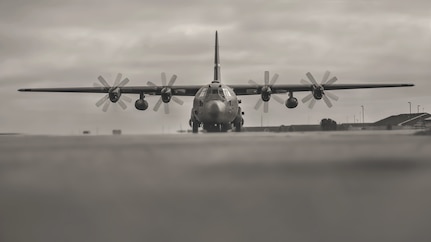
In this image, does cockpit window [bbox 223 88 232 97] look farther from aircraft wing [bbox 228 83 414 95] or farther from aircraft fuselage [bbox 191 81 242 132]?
aircraft wing [bbox 228 83 414 95]

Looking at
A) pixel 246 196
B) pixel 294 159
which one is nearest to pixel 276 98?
pixel 294 159

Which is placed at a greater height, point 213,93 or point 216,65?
point 216,65

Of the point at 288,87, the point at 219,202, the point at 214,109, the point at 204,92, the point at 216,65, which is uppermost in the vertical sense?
the point at 216,65

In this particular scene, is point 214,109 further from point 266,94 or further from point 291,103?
point 291,103

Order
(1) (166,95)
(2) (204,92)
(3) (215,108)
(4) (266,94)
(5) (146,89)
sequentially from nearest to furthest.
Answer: (3) (215,108) < (2) (204,92) < (4) (266,94) < (1) (166,95) < (5) (146,89)

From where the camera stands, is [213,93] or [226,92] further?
[226,92]

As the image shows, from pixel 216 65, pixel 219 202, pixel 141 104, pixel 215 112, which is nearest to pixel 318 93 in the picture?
pixel 216 65

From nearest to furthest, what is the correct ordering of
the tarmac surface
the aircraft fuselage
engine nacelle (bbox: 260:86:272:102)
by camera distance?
1. the tarmac surface
2. the aircraft fuselage
3. engine nacelle (bbox: 260:86:272:102)

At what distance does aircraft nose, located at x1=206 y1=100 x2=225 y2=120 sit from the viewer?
40156 millimetres

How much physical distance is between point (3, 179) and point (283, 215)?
330cm

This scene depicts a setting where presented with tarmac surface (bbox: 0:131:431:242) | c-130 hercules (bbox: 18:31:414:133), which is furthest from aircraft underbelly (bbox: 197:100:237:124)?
tarmac surface (bbox: 0:131:431:242)

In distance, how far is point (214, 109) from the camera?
40.1 m

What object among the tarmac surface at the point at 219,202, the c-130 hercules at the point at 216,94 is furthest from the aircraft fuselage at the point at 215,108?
the tarmac surface at the point at 219,202

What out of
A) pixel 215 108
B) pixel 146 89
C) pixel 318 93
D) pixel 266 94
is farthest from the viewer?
pixel 146 89
